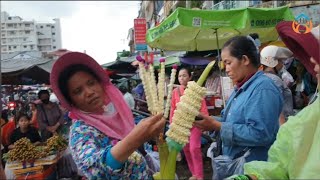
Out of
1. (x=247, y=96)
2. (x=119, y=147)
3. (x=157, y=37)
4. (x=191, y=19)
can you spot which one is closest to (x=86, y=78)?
(x=119, y=147)

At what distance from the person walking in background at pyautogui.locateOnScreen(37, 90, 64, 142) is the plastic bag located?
5.78 metres

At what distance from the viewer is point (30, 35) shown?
124938mm

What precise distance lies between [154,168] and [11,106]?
38.4 feet

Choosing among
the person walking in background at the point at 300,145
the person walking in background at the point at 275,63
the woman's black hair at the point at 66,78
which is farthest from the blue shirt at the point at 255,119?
the person walking in background at the point at 275,63

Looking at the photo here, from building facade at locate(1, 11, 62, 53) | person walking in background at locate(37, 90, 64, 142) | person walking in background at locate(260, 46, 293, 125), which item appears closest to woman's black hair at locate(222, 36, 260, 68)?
person walking in background at locate(260, 46, 293, 125)

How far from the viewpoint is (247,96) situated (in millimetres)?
2092

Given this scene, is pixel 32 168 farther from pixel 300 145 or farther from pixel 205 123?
pixel 300 145

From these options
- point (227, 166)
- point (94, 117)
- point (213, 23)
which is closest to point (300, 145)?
point (94, 117)

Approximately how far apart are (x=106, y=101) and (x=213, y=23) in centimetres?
380

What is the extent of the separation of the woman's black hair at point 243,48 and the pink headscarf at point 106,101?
78 centimetres

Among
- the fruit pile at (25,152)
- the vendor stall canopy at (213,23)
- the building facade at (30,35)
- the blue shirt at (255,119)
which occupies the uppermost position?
the building facade at (30,35)

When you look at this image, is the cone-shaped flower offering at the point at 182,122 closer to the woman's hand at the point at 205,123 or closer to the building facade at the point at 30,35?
the woman's hand at the point at 205,123

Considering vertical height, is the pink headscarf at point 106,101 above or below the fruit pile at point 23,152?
above

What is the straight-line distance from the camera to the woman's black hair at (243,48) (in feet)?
7.02
